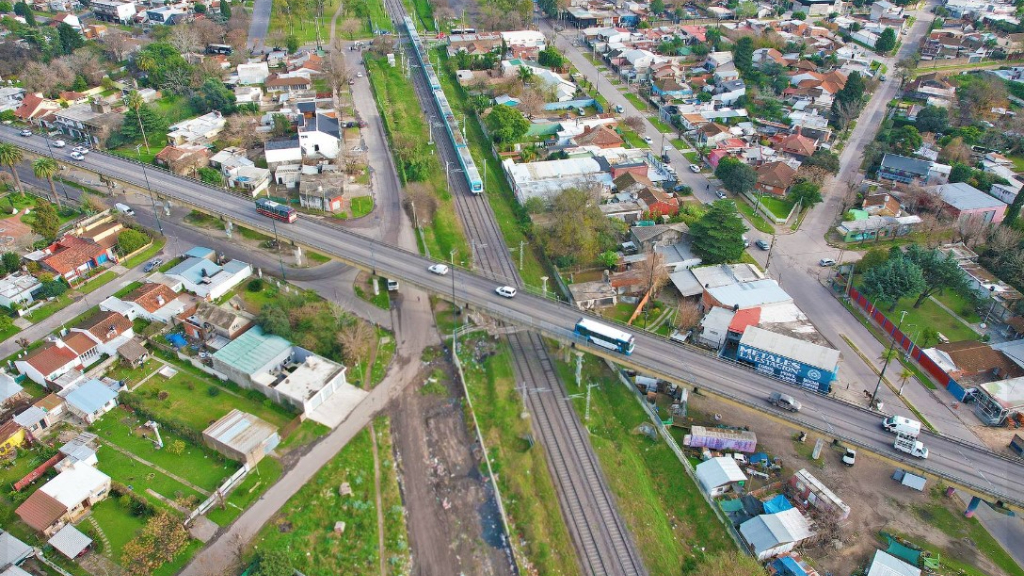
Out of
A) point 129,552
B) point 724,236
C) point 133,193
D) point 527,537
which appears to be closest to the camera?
point 129,552

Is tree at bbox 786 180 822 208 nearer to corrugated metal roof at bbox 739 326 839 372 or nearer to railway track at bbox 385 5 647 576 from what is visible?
corrugated metal roof at bbox 739 326 839 372

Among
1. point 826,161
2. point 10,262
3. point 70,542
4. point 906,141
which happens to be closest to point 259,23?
point 10,262

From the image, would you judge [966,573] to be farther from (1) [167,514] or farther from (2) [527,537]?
(1) [167,514]

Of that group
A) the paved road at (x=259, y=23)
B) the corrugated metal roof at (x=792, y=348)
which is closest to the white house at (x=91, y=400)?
the corrugated metal roof at (x=792, y=348)

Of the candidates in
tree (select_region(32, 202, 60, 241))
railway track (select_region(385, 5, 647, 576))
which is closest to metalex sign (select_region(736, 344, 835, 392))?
railway track (select_region(385, 5, 647, 576))

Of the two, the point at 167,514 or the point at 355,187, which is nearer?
the point at 167,514

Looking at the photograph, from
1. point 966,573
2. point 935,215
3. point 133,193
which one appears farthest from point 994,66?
point 133,193
